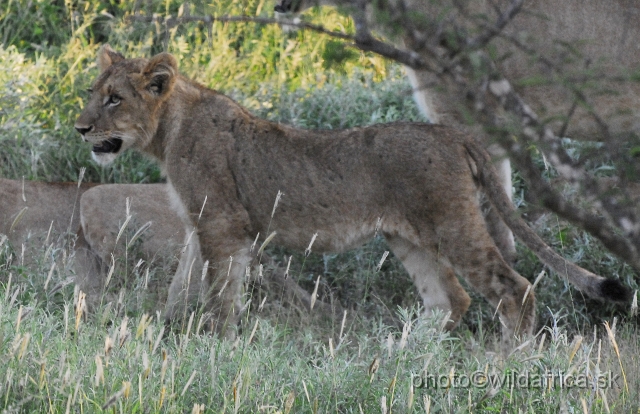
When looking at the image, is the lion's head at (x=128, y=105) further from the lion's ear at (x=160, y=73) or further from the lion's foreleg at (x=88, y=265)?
the lion's foreleg at (x=88, y=265)

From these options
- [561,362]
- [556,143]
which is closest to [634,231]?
[556,143]

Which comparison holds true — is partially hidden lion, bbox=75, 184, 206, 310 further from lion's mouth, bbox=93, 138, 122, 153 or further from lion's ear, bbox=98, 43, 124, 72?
lion's ear, bbox=98, 43, 124, 72

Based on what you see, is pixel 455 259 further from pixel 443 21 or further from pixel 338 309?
pixel 443 21

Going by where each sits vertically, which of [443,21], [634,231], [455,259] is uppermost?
[443,21]

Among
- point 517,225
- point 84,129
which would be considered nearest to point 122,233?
point 84,129

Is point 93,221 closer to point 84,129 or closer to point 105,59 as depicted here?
point 84,129

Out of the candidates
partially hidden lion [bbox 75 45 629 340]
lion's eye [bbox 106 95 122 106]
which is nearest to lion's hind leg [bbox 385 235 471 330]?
partially hidden lion [bbox 75 45 629 340]

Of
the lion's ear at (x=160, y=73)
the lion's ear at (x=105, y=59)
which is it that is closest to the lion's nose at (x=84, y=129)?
the lion's ear at (x=160, y=73)

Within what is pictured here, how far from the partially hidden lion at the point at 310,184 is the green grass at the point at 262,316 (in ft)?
0.90

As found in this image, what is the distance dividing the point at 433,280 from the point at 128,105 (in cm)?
175

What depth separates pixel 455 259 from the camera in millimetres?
4629

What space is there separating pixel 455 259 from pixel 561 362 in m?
1.19

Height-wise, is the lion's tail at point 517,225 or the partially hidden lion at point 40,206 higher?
the lion's tail at point 517,225

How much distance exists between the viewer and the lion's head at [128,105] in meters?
4.97
